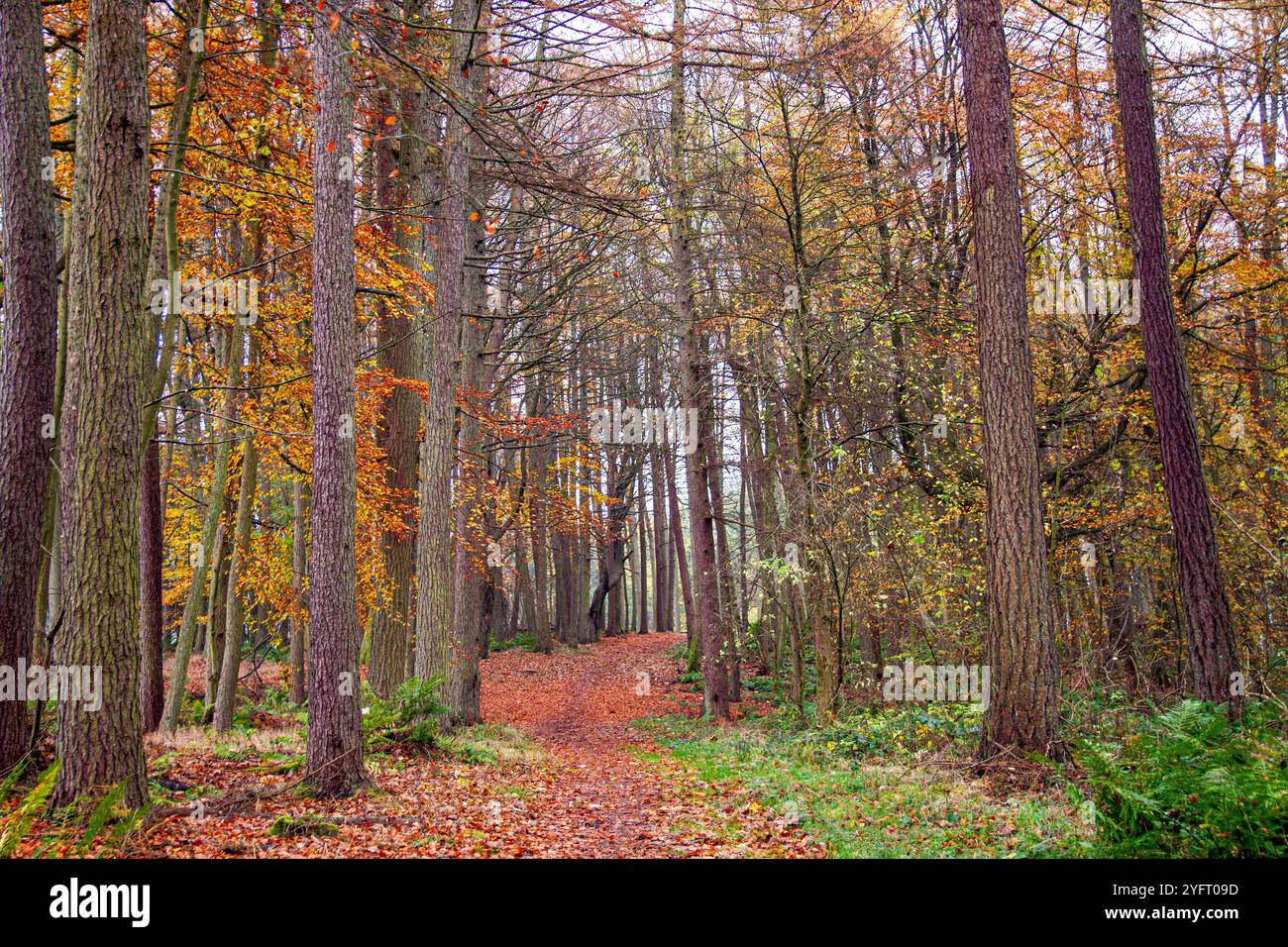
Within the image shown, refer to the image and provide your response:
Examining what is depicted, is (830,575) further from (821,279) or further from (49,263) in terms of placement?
(49,263)

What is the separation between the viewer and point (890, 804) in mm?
6590

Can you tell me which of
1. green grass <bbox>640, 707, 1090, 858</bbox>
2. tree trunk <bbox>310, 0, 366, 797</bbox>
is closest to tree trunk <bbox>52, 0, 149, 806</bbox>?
tree trunk <bbox>310, 0, 366, 797</bbox>

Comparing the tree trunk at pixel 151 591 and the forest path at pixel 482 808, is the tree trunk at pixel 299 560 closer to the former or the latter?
the forest path at pixel 482 808

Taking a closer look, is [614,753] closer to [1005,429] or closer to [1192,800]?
[1005,429]

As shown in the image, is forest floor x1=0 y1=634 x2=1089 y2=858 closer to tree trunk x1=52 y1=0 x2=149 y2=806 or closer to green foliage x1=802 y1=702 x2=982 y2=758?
green foliage x1=802 y1=702 x2=982 y2=758

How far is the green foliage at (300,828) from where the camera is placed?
5.68 m

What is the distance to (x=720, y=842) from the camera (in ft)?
19.6

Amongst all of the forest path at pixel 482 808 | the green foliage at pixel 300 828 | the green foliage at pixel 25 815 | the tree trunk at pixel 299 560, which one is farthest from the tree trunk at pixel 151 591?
the green foliage at pixel 300 828

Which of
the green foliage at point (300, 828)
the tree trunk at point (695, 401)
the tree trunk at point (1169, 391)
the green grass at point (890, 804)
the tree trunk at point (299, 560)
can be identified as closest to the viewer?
the green grass at point (890, 804)

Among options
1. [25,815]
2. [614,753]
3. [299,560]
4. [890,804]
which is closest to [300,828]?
[25,815]

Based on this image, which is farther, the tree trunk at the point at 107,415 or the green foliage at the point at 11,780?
the green foliage at the point at 11,780

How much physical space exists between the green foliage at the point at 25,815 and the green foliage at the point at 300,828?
1416mm

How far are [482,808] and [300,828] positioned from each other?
1793 millimetres
